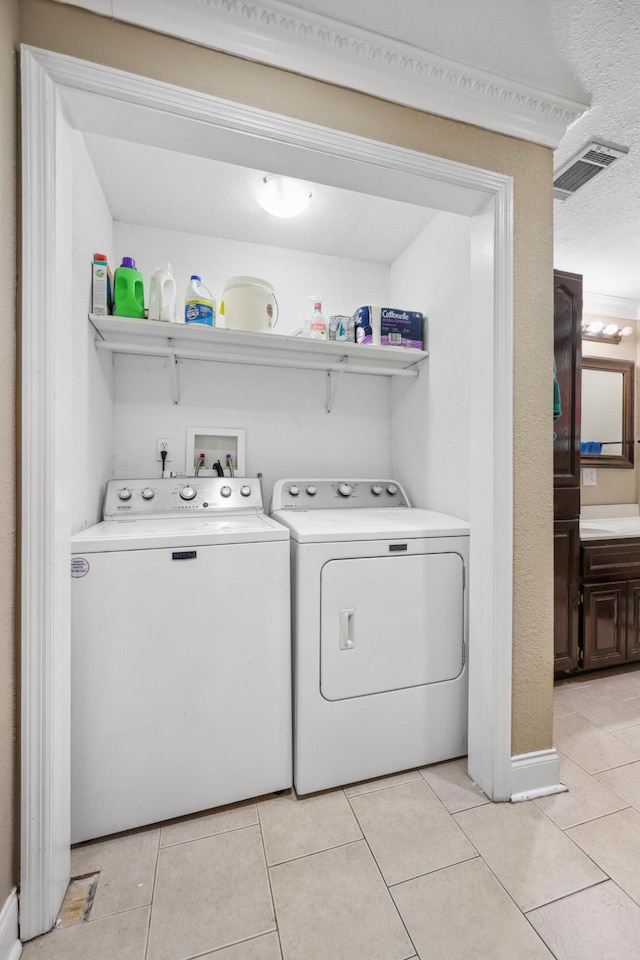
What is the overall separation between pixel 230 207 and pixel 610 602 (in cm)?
285

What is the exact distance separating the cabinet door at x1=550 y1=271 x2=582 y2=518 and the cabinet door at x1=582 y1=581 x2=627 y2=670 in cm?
49

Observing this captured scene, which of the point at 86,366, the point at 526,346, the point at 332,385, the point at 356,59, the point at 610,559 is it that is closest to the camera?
the point at 356,59

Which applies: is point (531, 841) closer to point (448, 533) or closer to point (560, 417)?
point (448, 533)

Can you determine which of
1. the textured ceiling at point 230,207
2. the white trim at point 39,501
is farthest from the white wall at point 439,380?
the white trim at point 39,501

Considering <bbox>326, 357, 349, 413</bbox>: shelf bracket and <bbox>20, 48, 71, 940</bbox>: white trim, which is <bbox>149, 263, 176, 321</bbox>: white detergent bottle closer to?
<bbox>20, 48, 71, 940</bbox>: white trim

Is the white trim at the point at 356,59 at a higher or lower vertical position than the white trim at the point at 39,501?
higher

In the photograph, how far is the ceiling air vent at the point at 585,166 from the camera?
1.69 meters

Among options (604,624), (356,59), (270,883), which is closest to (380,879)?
(270,883)

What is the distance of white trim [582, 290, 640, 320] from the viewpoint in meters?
3.13

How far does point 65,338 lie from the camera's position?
1.12 metres

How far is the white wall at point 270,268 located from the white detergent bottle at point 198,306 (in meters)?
0.30

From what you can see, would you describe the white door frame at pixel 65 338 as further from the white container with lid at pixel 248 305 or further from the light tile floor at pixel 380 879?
the white container with lid at pixel 248 305

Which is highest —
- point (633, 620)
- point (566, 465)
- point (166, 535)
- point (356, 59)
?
point (356, 59)

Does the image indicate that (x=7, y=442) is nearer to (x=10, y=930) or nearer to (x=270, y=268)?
(x=10, y=930)
